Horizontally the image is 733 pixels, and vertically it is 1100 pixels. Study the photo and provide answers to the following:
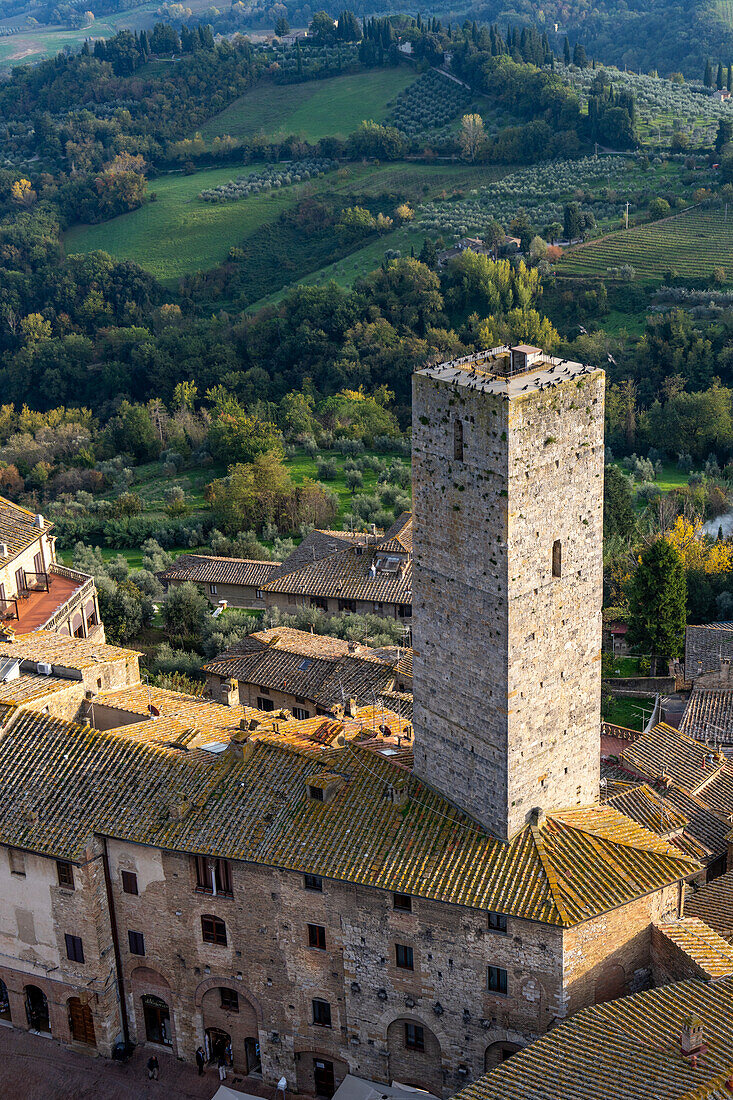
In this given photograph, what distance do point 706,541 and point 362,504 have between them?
63.3 feet

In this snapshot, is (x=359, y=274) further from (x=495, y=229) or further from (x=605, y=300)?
(x=605, y=300)

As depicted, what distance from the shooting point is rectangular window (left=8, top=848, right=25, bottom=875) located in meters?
32.3

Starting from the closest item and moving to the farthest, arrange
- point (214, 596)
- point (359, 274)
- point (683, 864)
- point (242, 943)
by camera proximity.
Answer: point (683, 864) → point (242, 943) → point (214, 596) → point (359, 274)

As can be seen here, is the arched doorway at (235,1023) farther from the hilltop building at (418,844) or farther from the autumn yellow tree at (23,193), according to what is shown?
the autumn yellow tree at (23,193)

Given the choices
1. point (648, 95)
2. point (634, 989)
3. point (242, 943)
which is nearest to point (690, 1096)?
point (634, 989)

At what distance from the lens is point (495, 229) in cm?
11050

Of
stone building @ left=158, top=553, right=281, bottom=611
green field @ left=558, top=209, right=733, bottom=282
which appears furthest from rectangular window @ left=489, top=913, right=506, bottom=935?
green field @ left=558, top=209, right=733, bottom=282

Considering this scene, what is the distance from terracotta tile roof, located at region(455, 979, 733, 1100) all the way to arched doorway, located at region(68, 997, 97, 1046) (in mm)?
12456

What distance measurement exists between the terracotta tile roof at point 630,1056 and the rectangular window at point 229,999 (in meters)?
8.93

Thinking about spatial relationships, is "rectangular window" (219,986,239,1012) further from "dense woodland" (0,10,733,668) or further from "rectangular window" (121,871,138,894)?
"dense woodland" (0,10,733,668)

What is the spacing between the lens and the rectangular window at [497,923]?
91.0 ft

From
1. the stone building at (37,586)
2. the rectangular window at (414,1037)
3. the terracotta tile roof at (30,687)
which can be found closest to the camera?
the rectangular window at (414,1037)

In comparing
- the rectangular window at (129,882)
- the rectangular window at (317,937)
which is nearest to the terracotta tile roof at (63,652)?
the rectangular window at (129,882)

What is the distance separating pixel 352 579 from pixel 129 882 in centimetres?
2844
